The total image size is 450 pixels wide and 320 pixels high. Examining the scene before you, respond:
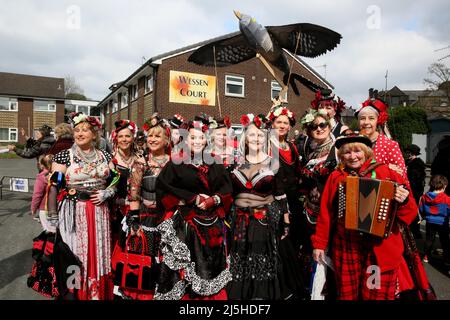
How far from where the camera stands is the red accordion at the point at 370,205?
2.30 m

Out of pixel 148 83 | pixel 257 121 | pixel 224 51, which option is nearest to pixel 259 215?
pixel 257 121

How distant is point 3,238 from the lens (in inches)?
215

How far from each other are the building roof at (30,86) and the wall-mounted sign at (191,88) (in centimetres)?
2388

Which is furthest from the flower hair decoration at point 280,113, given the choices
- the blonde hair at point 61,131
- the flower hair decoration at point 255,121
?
the blonde hair at point 61,131

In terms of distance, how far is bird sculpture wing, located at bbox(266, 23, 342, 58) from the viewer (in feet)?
13.6

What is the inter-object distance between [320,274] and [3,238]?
17.9ft

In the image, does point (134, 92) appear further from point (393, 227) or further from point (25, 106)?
point (25, 106)

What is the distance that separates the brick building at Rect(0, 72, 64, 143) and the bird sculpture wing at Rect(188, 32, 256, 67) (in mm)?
33380

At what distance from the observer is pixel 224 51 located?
4902 millimetres

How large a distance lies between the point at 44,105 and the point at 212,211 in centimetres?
3725

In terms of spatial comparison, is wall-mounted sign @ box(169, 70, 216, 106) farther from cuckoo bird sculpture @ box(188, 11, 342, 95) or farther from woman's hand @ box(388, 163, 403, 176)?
woman's hand @ box(388, 163, 403, 176)

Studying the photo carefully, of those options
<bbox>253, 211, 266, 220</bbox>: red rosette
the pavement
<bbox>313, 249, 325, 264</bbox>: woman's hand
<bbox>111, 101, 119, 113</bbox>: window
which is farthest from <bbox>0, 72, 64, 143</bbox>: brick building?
<bbox>313, 249, 325, 264</bbox>: woman's hand

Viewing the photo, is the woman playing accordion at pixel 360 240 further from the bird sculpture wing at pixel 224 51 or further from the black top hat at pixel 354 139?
the bird sculpture wing at pixel 224 51
